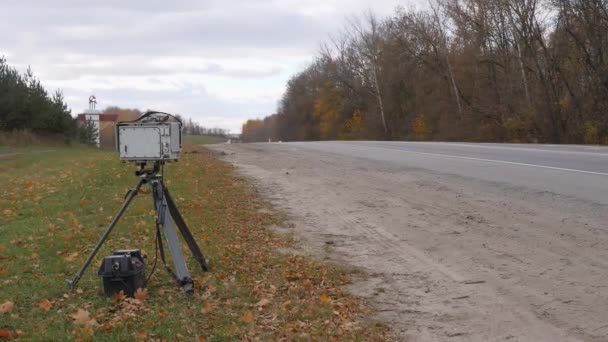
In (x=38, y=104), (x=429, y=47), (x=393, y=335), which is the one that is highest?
(x=429, y=47)

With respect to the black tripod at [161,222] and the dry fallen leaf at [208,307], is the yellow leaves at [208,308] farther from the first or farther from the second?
the black tripod at [161,222]

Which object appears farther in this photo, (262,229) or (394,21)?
(394,21)

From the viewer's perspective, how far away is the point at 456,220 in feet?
33.0

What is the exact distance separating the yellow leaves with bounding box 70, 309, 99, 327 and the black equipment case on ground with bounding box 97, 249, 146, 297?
447 mm

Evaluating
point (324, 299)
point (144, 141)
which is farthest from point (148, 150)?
point (324, 299)

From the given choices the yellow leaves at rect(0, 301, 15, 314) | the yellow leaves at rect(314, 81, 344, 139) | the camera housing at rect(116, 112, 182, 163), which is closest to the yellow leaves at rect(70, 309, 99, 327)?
the yellow leaves at rect(0, 301, 15, 314)

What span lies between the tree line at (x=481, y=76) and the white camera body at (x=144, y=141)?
2921cm

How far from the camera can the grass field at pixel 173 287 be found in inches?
208

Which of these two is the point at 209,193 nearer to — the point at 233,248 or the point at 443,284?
the point at 233,248

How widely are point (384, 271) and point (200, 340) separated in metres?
2.85

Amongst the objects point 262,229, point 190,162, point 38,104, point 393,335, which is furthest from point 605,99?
point 38,104

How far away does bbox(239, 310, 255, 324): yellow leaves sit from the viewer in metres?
5.51

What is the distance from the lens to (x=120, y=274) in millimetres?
5852

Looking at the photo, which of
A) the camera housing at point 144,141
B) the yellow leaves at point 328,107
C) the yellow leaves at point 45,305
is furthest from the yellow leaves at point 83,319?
the yellow leaves at point 328,107
